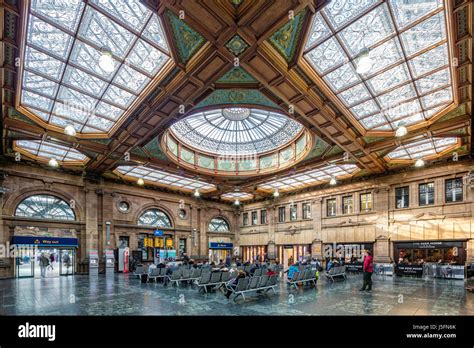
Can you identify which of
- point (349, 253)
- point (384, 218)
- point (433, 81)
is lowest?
point (349, 253)

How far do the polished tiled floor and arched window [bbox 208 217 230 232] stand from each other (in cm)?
1957

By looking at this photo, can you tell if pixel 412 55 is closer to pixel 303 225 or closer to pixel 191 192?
pixel 303 225

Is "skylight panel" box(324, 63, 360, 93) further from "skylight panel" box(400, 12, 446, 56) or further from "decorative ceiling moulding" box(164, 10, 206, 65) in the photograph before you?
"decorative ceiling moulding" box(164, 10, 206, 65)

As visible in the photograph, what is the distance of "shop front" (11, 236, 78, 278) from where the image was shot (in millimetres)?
19041

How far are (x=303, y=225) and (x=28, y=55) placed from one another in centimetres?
2506

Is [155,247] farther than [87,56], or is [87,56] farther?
[155,247]

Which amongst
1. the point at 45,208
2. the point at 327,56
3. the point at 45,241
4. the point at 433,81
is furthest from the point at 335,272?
the point at 45,208

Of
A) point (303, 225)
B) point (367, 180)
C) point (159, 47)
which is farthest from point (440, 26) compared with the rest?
point (303, 225)

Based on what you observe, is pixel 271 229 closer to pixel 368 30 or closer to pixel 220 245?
pixel 220 245

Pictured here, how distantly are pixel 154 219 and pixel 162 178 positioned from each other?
487cm

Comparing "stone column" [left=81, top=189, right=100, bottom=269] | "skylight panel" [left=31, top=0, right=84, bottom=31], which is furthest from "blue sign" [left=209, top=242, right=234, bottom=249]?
"skylight panel" [left=31, top=0, right=84, bottom=31]

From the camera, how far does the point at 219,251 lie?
3325 cm

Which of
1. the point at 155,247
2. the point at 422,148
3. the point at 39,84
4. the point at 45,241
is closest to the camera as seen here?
the point at 39,84

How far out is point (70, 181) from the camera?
71.3 ft
